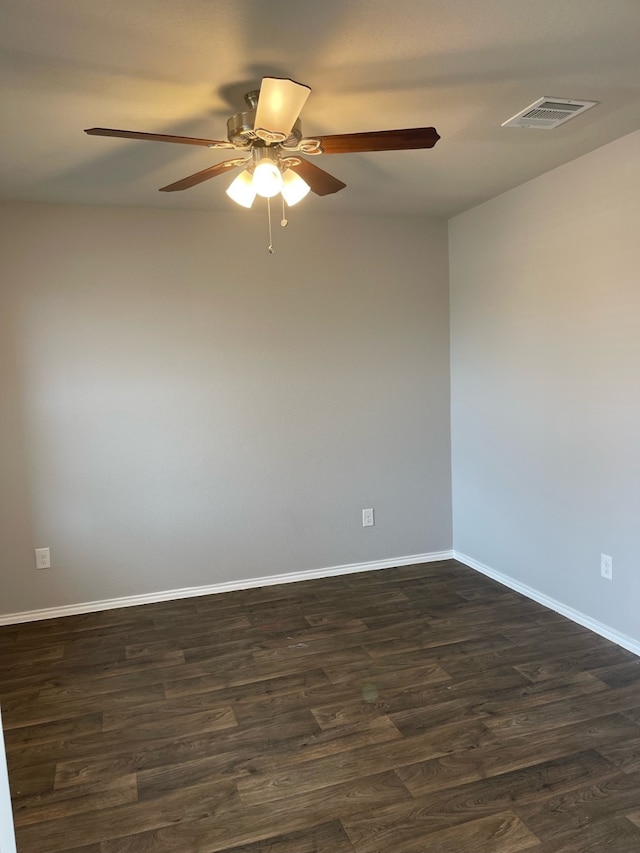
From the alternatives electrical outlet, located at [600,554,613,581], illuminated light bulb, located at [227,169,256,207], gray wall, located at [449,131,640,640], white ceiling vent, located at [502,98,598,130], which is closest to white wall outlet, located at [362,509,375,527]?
gray wall, located at [449,131,640,640]

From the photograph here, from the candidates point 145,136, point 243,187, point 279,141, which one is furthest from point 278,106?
point 243,187

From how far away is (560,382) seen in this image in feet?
10.3

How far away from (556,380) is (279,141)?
1.95 metres

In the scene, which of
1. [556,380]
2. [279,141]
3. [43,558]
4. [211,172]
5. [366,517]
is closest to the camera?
[279,141]

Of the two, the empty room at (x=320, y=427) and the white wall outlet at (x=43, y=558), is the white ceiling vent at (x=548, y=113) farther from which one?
the white wall outlet at (x=43, y=558)

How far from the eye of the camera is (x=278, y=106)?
1.77 meters

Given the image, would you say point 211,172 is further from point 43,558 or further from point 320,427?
point 43,558

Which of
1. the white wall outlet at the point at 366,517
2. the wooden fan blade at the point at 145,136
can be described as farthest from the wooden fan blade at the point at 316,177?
the white wall outlet at the point at 366,517

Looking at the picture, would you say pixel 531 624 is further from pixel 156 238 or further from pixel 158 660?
pixel 156 238

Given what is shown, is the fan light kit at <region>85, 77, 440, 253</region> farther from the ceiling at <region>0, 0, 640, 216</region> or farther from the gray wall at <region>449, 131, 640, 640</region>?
the gray wall at <region>449, 131, 640, 640</region>

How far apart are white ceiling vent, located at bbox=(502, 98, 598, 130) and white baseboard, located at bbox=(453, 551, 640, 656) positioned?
2.32 meters

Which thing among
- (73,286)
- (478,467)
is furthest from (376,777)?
(73,286)

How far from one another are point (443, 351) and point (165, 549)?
225 cm

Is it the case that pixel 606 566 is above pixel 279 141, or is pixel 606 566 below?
below
